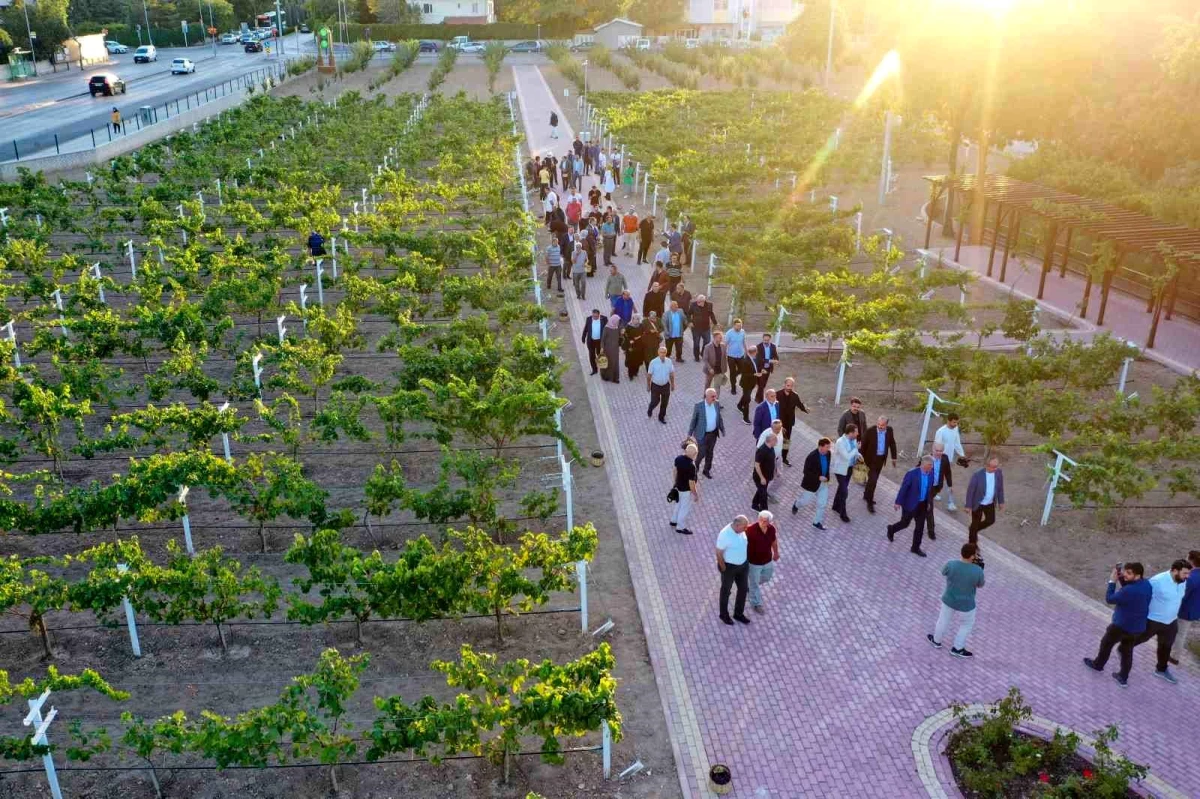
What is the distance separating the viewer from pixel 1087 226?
22.2 m

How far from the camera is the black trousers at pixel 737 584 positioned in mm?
10758

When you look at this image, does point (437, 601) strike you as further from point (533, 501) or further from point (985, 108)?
point (985, 108)

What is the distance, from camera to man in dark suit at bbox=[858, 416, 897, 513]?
13.3 meters

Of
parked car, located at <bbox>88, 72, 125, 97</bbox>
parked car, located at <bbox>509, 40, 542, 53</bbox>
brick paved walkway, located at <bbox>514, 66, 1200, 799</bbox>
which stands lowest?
brick paved walkway, located at <bbox>514, 66, 1200, 799</bbox>

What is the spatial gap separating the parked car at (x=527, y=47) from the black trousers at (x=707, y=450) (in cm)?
8528

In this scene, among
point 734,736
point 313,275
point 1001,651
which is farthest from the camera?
point 313,275

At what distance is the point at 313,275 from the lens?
23328 millimetres

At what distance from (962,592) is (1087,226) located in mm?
15331

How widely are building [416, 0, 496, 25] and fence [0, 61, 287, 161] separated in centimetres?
6063

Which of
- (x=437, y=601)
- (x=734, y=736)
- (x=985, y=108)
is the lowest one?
(x=734, y=736)

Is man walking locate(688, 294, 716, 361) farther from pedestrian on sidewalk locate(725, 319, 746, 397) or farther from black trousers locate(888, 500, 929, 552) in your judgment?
black trousers locate(888, 500, 929, 552)

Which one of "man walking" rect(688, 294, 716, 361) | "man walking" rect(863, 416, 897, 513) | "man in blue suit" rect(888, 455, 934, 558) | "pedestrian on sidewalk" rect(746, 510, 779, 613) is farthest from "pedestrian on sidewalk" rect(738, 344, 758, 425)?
"pedestrian on sidewalk" rect(746, 510, 779, 613)

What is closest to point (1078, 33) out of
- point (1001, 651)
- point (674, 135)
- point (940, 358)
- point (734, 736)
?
point (674, 135)

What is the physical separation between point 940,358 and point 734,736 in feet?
30.8
